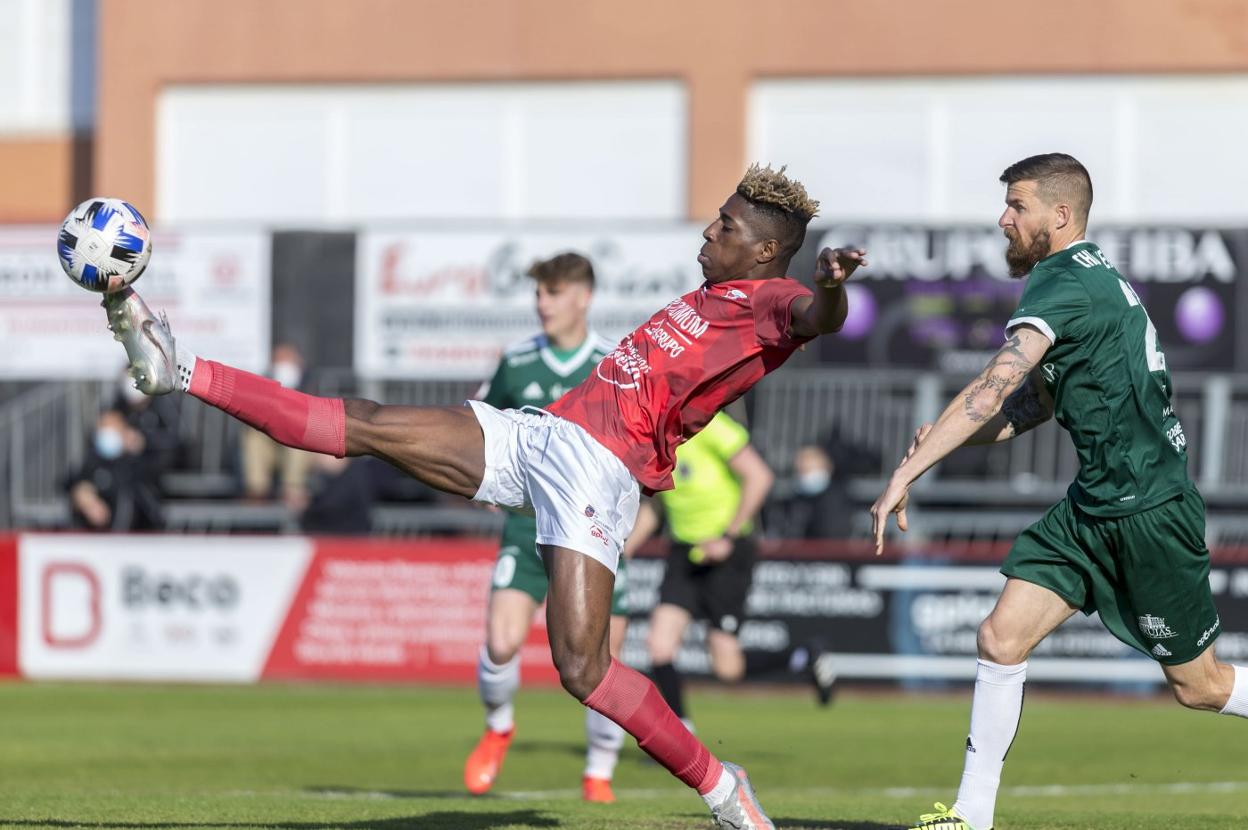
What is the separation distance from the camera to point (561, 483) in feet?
23.7

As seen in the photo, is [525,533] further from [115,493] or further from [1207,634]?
[115,493]

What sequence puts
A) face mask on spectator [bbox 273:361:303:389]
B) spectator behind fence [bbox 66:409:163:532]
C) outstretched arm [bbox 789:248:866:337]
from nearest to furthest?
outstretched arm [bbox 789:248:866:337]
spectator behind fence [bbox 66:409:163:532]
face mask on spectator [bbox 273:361:303:389]

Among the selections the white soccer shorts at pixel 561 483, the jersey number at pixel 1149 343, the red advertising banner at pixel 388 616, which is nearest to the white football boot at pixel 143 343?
the white soccer shorts at pixel 561 483

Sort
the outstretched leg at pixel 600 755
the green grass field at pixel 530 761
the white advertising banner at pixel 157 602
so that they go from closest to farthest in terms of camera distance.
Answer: the green grass field at pixel 530 761
the outstretched leg at pixel 600 755
the white advertising banner at pixel 157 602

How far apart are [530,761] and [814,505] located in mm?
7074

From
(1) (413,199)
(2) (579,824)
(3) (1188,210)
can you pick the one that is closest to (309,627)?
(1) (413,199)

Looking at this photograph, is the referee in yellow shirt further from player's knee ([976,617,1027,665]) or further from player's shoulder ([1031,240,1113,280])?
player's shoulder ([1031,240,1113,280])

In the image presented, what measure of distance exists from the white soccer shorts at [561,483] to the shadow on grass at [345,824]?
1.42 meters

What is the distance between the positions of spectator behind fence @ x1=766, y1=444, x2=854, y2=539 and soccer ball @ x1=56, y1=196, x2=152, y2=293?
12.7 m

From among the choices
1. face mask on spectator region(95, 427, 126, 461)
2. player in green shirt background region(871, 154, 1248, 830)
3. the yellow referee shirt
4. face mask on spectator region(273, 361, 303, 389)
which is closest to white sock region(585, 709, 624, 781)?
the yellow referee shirt

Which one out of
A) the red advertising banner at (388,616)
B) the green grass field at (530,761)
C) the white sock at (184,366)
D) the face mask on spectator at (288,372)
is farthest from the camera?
the face mask on spectator at (288,372)

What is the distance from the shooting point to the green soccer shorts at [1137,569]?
23.2ft

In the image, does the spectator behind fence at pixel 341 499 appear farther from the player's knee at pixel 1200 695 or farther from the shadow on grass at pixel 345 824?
the player's knee at pixel 1200 695

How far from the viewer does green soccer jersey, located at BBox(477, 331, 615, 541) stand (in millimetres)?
10664
